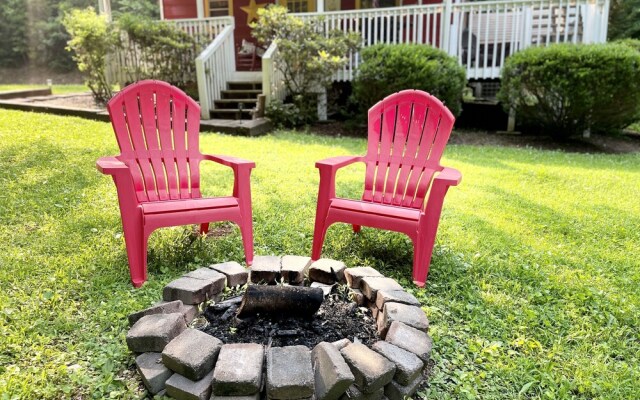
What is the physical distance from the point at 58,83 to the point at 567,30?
18806 millimetres

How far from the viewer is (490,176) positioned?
17.6 feet

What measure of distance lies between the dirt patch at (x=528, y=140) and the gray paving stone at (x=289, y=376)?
20.8 ft

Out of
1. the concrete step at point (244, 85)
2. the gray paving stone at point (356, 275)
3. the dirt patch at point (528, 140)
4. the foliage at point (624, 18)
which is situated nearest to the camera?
the gray paving stone at point (356, 275)

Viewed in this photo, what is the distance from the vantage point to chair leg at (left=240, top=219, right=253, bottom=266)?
2.97m

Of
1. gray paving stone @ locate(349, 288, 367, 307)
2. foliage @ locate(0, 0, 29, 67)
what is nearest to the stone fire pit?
gray paving stone @ locate(349, 288, 367, 307)

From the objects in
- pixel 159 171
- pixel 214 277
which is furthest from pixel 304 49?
pixel 214 277

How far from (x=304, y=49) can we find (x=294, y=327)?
21.8ft

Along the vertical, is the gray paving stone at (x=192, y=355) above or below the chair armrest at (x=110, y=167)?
below

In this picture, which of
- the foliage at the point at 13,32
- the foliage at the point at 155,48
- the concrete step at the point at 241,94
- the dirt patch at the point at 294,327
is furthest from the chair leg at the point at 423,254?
the foliage at the point at 13,32

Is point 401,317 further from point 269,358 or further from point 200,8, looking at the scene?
point 200,8

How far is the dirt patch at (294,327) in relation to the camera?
2053mm

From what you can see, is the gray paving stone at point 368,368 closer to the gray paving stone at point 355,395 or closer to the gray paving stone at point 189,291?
the gray paving stone at point 355,395

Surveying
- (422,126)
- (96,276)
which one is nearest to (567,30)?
(422,126)

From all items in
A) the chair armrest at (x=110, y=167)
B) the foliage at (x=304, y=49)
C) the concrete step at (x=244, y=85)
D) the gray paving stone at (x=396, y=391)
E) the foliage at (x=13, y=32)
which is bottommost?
the gray paving stone at (x=396, y=391)
